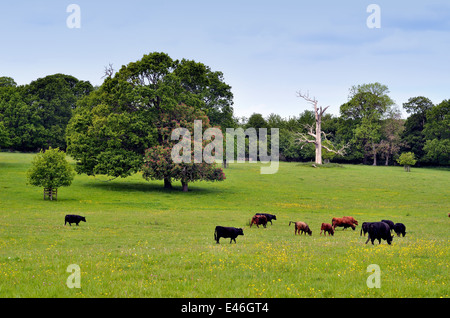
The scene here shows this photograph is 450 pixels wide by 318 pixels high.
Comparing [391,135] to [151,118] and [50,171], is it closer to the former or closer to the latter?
[151,118]

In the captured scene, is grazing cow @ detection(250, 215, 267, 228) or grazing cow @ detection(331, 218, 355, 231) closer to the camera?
grazing cow @ detection(331, 218, 355, 231)

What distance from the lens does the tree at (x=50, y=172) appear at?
44.1m

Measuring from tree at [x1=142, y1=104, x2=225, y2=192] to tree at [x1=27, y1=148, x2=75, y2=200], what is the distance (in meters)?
9.62

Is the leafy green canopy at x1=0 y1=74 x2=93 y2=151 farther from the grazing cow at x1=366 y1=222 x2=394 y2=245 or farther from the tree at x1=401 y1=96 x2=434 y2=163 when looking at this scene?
the tree at x1=401 y1=96 x2=434 y2=163

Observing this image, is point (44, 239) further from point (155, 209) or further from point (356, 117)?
point (356, 117)

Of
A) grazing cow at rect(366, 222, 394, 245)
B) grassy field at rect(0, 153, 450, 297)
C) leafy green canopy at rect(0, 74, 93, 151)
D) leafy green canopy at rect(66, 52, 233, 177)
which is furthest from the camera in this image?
leafy green canopy at rect(0, 74, 93, 151)

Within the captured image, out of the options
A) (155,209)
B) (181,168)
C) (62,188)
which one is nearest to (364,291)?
(155,209)

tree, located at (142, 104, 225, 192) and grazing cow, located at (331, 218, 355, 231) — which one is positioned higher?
tree, located at (142, 104, 225, 192)

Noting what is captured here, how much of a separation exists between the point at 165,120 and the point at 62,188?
56.0ft

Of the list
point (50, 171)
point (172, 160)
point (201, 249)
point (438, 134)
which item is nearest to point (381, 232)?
point (201, 249)

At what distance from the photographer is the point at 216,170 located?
53.2 metres

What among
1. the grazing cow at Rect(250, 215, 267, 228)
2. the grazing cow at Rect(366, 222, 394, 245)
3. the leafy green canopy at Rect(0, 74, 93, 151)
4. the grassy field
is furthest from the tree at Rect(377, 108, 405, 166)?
the grazing cow at Rect(366, 222, 394, 245)

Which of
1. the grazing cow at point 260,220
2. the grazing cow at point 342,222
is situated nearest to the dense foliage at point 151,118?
the grazing cow at point 260,220

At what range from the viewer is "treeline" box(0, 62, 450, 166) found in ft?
175
